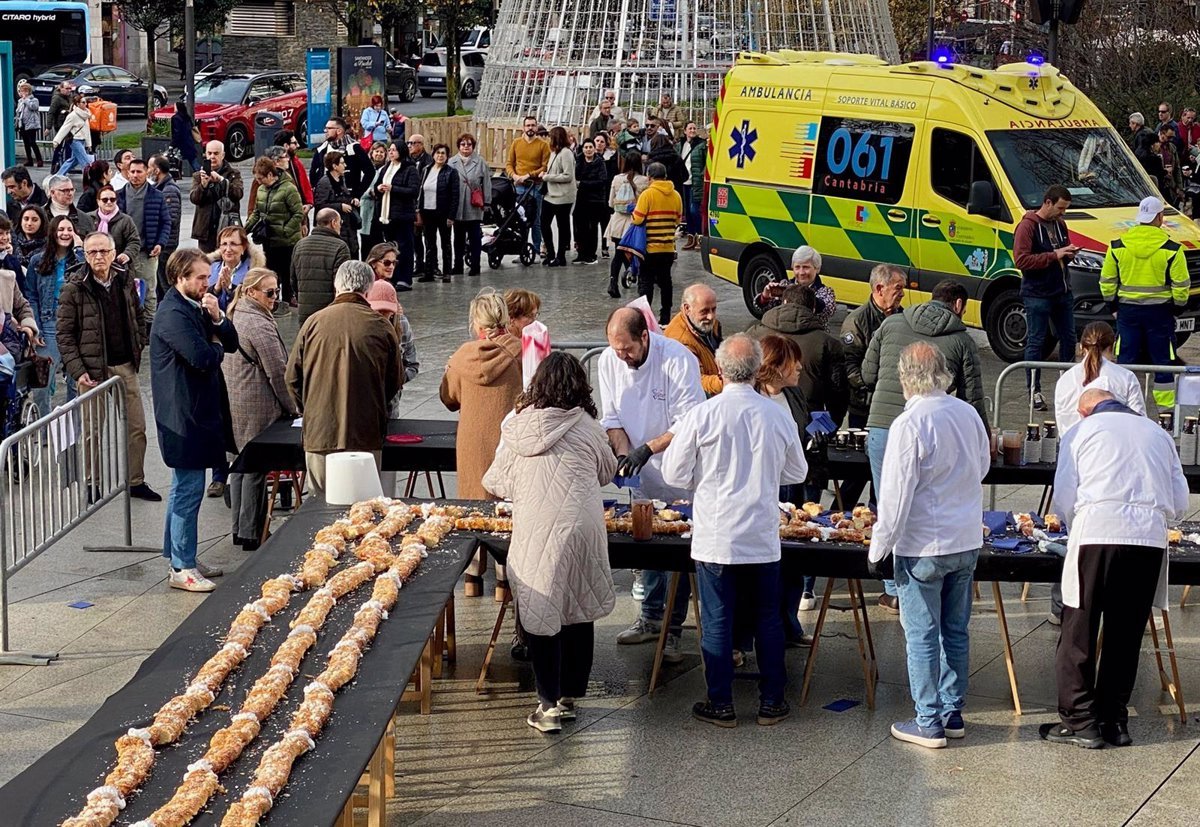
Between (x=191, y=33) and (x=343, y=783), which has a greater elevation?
(x=191, y=33)

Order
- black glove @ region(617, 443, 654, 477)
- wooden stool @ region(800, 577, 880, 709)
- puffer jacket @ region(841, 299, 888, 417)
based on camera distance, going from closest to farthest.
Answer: wooden stool @ region(800, 577, 880, 709) → black glove @ region(617, 443, 654, 477) → puffer jacket @ region(841, 299, 888, 417)

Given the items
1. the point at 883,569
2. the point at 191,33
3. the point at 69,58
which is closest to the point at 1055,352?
the point at 883,569

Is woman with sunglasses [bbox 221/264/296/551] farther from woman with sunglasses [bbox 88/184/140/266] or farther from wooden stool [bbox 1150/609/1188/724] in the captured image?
wooden stool [bbox 1150/609/1188/724]

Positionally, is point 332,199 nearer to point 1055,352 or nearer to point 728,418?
point 1055,352

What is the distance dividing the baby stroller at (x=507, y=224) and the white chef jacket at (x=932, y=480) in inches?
550

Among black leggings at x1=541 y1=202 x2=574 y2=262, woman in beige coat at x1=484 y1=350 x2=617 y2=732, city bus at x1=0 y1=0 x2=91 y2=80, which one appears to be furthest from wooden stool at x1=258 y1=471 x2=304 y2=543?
city bus at x1=0 y1=0 x2=91 y2=80

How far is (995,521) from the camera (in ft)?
25.4

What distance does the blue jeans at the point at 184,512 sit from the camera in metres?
9.03

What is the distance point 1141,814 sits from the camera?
6398mm

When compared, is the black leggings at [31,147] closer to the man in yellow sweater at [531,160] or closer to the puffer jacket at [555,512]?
the man in yellow sweater at [531,160]

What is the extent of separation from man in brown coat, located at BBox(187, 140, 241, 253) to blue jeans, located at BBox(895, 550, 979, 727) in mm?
11102

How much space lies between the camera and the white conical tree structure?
2847 centimetres

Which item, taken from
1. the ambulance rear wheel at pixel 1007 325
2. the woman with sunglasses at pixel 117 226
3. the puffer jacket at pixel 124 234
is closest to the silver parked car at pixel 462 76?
the woman with sunglasses at pixel 117 226

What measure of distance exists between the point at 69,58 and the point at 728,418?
121 ft
